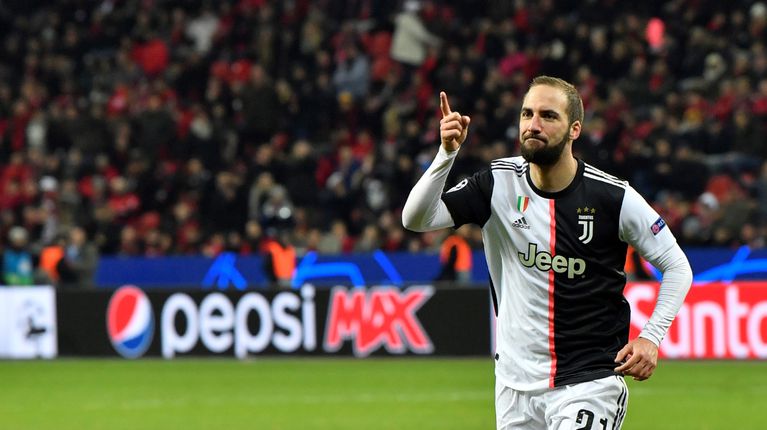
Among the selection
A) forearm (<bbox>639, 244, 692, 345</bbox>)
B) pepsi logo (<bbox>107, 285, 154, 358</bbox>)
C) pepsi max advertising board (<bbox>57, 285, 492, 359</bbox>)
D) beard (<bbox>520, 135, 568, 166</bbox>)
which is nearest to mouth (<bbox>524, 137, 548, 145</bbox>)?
beard (<bbox>520, 135, 568, 166</bbox>)

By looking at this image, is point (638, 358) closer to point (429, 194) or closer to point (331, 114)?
point (429, 194)

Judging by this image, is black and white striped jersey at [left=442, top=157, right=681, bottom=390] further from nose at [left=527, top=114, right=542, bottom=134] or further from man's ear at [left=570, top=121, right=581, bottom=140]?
nose at [left=527, top=114, right=542, bottom=134]

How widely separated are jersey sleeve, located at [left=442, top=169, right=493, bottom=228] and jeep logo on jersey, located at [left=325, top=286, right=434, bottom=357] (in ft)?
38.8

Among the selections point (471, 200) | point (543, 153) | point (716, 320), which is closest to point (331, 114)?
point (716, 320)

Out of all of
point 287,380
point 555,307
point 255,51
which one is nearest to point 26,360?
point 287,380

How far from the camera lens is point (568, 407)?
522 cm

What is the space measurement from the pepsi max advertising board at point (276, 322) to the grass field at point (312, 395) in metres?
0.25

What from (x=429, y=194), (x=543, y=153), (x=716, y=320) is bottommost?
(x=716, y=320)

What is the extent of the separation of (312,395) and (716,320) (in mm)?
4978

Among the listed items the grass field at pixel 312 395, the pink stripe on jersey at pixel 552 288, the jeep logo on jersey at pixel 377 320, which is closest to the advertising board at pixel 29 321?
the grass field at pixel 312 395

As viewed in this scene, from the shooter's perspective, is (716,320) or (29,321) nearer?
(716,320)

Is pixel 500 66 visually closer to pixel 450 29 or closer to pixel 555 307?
pixel 450 29

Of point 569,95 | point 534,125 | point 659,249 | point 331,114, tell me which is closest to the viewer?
point 534,125

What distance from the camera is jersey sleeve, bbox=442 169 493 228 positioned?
543cm
